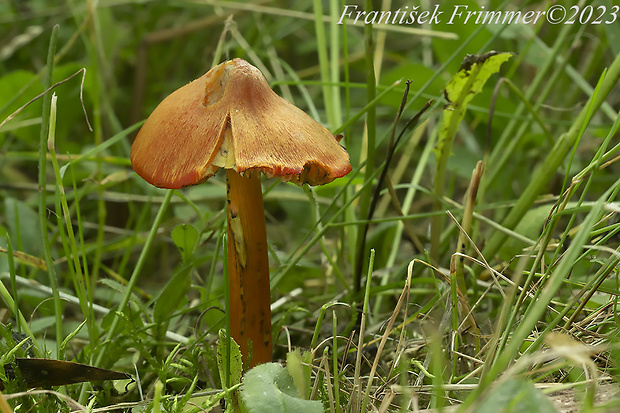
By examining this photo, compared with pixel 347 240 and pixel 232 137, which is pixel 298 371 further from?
pixel 347 240

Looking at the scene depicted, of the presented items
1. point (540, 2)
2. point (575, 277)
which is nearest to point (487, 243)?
point (575, 277)

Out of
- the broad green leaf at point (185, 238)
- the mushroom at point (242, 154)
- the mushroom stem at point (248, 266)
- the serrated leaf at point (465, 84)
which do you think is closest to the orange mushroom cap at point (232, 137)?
the mushroom at point (242, 154)

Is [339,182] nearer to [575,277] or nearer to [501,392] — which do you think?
[575,277]

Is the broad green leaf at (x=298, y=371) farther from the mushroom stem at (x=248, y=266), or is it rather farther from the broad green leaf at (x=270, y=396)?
the mushroom stem at (x=248, y=266)

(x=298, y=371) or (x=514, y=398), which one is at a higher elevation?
(x=514, y=398)

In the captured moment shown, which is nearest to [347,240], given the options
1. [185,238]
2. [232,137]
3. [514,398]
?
[185,238]
